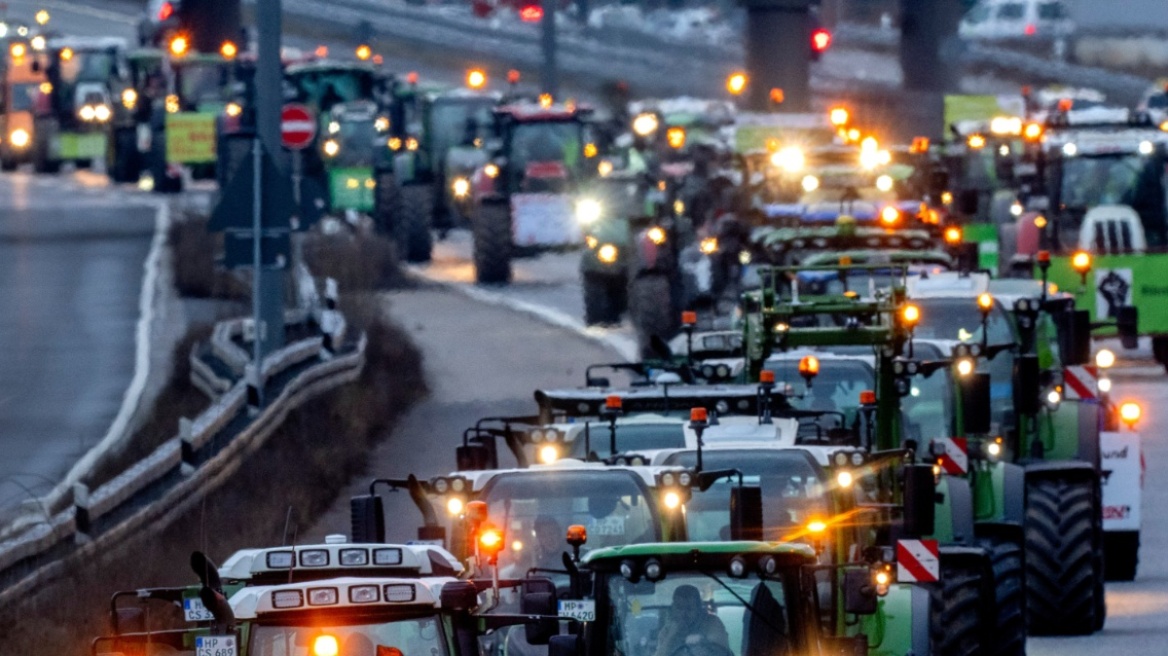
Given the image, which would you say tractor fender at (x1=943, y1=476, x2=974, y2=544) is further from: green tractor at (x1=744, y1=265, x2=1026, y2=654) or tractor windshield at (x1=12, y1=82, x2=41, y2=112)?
tractor windshield at (x1=12, y1=82, x2=41, y2=112)

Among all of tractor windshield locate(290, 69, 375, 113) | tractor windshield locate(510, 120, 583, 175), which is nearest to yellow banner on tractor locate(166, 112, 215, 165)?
tractor windshield locate(510, 120, 583, 175)

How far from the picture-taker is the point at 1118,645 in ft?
62.1

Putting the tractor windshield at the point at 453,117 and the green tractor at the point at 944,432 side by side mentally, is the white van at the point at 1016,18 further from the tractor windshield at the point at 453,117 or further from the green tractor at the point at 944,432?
the green tractor at the point at 944,432

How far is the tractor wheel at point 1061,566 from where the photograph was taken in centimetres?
1931

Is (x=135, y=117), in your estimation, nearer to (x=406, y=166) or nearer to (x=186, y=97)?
(x=186, y=97)

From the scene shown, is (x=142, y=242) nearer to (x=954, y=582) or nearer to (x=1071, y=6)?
(x=954, y=582)

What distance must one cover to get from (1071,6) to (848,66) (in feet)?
25.0

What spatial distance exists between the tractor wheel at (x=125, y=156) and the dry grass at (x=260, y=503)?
25.5 m

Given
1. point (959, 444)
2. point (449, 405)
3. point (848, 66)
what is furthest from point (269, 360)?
point (848, 66)

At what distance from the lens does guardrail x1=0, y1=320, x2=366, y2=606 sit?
17766mm

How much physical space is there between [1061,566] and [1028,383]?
4.41 ft

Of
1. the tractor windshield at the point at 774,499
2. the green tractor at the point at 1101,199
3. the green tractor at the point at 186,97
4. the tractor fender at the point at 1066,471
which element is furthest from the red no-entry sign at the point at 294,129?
the green tractor at the point at 186,97

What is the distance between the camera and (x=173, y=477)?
70.8 ft

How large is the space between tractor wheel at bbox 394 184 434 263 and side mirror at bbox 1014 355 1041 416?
2774 centimetres
